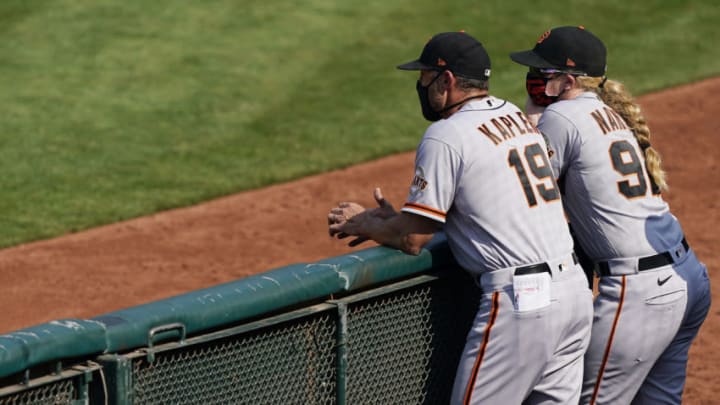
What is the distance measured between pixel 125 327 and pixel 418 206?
3.58ft

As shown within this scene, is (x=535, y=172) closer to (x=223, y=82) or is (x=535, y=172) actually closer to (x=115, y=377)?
(x=115, y=377)

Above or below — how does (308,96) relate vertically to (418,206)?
below

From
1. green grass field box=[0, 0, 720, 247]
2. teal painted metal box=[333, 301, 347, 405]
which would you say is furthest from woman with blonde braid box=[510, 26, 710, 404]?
green grass field box=[0, 0, 720, 247]

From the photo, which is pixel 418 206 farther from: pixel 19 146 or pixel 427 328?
pixel 19 146

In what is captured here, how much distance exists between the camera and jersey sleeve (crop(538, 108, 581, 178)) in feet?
13.6

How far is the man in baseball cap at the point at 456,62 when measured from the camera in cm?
393

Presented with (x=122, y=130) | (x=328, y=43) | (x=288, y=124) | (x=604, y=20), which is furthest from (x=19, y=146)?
(x=604, y=20)

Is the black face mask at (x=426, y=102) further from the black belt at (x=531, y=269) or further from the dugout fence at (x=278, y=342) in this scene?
the black belt at (x=531, y=269)

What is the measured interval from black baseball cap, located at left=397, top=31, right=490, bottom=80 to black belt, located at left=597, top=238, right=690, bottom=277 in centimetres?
85

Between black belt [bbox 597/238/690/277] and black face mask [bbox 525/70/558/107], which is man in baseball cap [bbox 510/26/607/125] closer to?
black face mask [bbox 525/70/558/107]

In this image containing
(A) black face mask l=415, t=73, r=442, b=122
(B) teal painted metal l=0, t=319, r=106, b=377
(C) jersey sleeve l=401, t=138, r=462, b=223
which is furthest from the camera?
(A) black face mask l=415, t=73, r=442, b=122

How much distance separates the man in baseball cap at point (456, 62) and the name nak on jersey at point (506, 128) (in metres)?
0.16

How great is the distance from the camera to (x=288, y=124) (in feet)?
37.2

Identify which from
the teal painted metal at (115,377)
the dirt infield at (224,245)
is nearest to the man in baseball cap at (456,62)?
the teal painted metal at (115,377)
